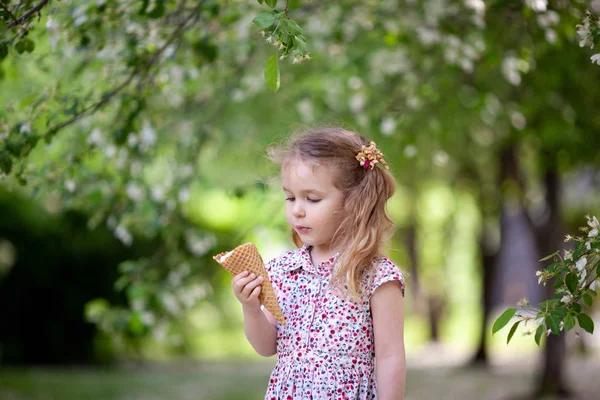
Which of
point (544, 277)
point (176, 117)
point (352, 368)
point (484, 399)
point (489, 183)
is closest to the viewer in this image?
point (544, 277)

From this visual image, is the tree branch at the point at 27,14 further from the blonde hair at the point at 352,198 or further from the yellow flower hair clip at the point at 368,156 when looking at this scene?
the yellow flower hair clip at the point at 368,156

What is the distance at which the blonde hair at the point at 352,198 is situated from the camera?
2.52m

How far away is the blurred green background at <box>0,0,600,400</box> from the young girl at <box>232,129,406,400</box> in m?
0.36

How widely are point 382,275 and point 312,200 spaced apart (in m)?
0.34

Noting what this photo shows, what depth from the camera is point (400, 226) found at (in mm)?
13953

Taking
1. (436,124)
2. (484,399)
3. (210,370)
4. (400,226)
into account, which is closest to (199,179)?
(436,124)

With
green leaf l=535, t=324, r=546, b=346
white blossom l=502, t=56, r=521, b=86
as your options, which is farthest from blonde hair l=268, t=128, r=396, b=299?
white blossom l=502, t=56, r=521, b=86

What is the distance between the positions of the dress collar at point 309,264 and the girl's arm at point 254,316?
204 mm

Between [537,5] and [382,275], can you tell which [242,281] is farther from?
[537,5]

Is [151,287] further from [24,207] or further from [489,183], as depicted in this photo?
[489,183]

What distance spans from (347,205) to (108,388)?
719 centimetres

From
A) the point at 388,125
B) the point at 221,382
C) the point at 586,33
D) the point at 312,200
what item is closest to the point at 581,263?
the point at 586,33

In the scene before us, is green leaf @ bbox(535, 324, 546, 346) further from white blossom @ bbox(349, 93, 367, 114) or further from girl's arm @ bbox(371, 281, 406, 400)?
white blossom @ bbox(349, 93, 367, 114)

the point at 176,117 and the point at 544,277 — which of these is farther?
the point at 176,117
